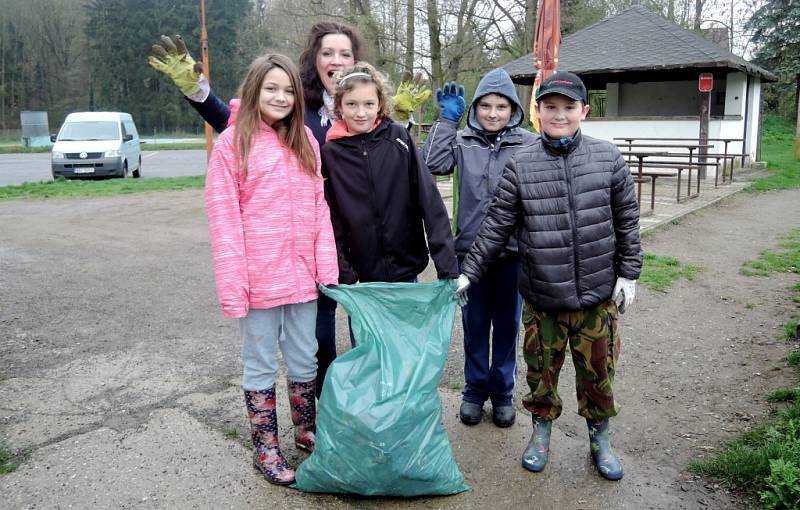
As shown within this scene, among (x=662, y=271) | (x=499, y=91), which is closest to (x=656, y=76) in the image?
(x=662, y=271)

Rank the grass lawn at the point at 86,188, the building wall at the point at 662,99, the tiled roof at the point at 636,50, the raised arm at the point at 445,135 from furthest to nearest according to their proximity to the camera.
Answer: the building wall at the point at 662,99 < the tiled roof at the point at 636,50 < the grass lawn at the point at 86,188 < the raised arm at the point at 445,135

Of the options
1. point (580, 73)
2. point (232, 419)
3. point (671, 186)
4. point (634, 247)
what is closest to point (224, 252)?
point (232, 419)

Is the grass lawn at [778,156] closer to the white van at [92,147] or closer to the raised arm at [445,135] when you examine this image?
the raised arm at [445,135]

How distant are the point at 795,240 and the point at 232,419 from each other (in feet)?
24.9

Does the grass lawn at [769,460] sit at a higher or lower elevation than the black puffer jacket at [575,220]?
lower

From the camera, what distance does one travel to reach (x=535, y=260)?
2809 millimetres

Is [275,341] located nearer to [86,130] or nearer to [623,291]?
[623,291]

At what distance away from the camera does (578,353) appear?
287 cm

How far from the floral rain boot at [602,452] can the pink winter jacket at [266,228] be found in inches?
50.9

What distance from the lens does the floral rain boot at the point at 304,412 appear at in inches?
116

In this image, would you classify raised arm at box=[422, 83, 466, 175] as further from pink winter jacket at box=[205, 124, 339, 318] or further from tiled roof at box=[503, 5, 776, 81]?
tiled roof at box=[503, 5, 776, 81]

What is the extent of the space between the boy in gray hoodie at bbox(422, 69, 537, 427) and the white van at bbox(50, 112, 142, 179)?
47.9ft

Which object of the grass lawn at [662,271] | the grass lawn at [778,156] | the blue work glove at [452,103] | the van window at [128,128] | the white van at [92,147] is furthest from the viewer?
the van window at [128,128]

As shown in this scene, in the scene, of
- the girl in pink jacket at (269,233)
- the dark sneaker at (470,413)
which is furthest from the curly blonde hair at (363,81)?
the dark sneaker at (470,413)
